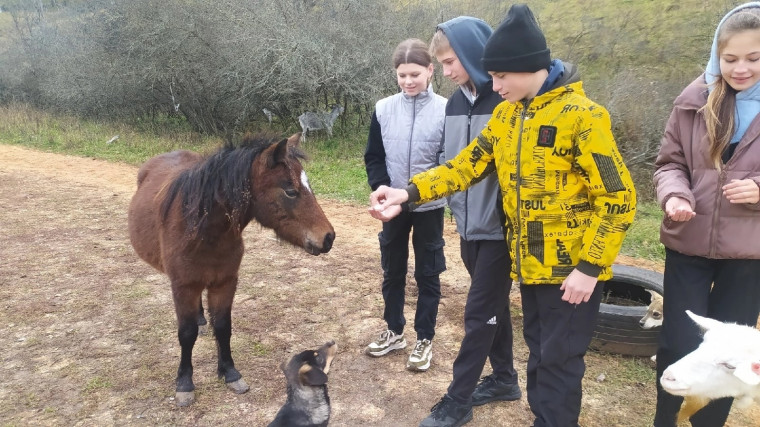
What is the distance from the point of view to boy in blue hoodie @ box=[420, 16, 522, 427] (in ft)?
8.71

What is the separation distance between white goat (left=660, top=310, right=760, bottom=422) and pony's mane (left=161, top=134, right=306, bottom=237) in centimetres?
222

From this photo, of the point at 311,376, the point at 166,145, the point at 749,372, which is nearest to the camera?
the point at 749,372

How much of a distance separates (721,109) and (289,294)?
3979mm

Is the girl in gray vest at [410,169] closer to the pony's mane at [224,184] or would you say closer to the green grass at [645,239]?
the pony's mane at [224,184]

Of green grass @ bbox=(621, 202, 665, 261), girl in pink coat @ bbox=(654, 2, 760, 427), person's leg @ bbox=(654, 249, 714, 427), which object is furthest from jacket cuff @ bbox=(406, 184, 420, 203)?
green grass @ bbox=(621, 202, 665, 261)

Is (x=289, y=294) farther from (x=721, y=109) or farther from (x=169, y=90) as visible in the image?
(x=169, y=90)

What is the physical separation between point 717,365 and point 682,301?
0.42m

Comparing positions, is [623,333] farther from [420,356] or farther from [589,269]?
[589,269]

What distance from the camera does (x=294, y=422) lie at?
2.46m

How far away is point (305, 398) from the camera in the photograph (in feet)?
8.26

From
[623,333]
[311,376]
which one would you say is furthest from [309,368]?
[623,333]

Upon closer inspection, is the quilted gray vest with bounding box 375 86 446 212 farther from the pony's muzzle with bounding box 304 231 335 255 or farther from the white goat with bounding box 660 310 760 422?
the white goat with bounding box 660 310 760 422

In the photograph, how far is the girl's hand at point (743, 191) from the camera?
6.42 ft

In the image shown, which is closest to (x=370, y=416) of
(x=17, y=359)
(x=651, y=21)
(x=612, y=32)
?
(x=17, y=359)
